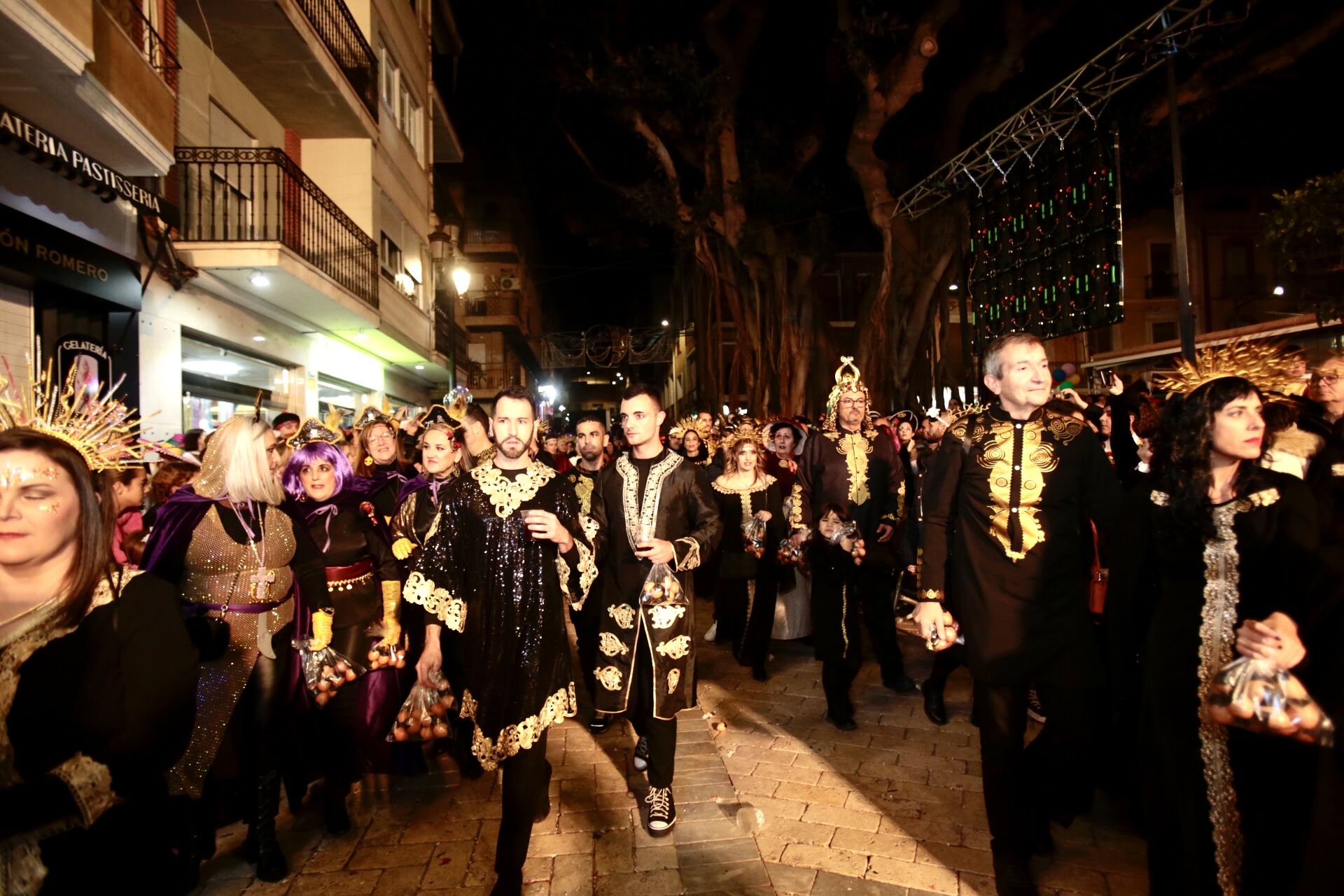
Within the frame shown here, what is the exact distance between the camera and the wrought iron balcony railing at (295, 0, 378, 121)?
13008 millimetres

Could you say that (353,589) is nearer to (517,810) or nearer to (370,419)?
(517,810)

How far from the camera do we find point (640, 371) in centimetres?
6269

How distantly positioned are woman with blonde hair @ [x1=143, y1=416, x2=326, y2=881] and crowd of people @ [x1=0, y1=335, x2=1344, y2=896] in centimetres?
1

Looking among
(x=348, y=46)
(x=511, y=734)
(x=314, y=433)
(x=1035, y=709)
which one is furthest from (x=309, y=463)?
(x=348, y=46)

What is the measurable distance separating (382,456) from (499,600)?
11.3ft

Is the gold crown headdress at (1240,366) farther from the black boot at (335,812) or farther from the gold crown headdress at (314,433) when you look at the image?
the gold crown headdress at (314,433)

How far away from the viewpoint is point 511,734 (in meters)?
3.11

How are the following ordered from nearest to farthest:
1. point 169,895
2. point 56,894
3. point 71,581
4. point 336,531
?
point 56,894 < point 71,581 < point 169,895 < point 336,531

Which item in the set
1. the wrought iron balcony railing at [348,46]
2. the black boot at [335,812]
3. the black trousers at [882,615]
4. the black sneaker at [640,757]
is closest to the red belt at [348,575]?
the black boot at [335,812]

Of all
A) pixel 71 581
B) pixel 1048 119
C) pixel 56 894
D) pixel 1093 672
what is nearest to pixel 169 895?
pixel 56 894

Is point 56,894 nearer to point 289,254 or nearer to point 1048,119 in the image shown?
point 289,254

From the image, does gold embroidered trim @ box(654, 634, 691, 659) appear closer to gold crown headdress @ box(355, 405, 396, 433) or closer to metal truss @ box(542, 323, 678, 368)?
gold crown headdress @ box(355, 405, 396, 433)

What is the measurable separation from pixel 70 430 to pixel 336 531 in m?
2.16

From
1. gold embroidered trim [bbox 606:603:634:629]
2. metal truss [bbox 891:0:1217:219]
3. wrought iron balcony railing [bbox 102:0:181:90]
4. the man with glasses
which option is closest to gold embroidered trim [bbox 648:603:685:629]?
gold embroidered trim [bbox 606:603:634:629]
